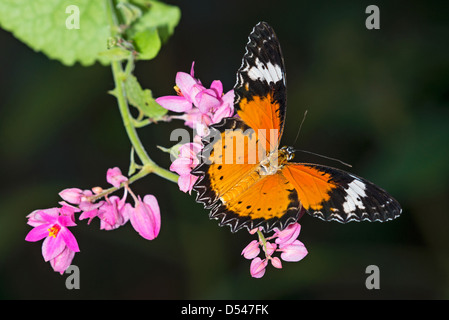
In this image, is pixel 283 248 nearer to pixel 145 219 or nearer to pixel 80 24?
pixel 145 219

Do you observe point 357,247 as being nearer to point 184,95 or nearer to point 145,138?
point 145,138

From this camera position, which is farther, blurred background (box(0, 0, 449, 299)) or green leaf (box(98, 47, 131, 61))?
blurred background (box(0, 0, 449, 299))

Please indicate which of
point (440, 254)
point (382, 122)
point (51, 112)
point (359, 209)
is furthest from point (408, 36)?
point (51, 112)

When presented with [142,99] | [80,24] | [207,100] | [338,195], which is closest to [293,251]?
[338,195]

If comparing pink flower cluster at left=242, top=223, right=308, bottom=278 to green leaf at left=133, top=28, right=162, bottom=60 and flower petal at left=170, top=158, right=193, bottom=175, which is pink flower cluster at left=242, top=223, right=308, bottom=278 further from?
green leaf at left=133, top=28, right=162, bottom=60

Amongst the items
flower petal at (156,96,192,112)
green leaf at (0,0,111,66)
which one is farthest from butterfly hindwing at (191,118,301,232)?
green leaf at (0,0,111,66)
